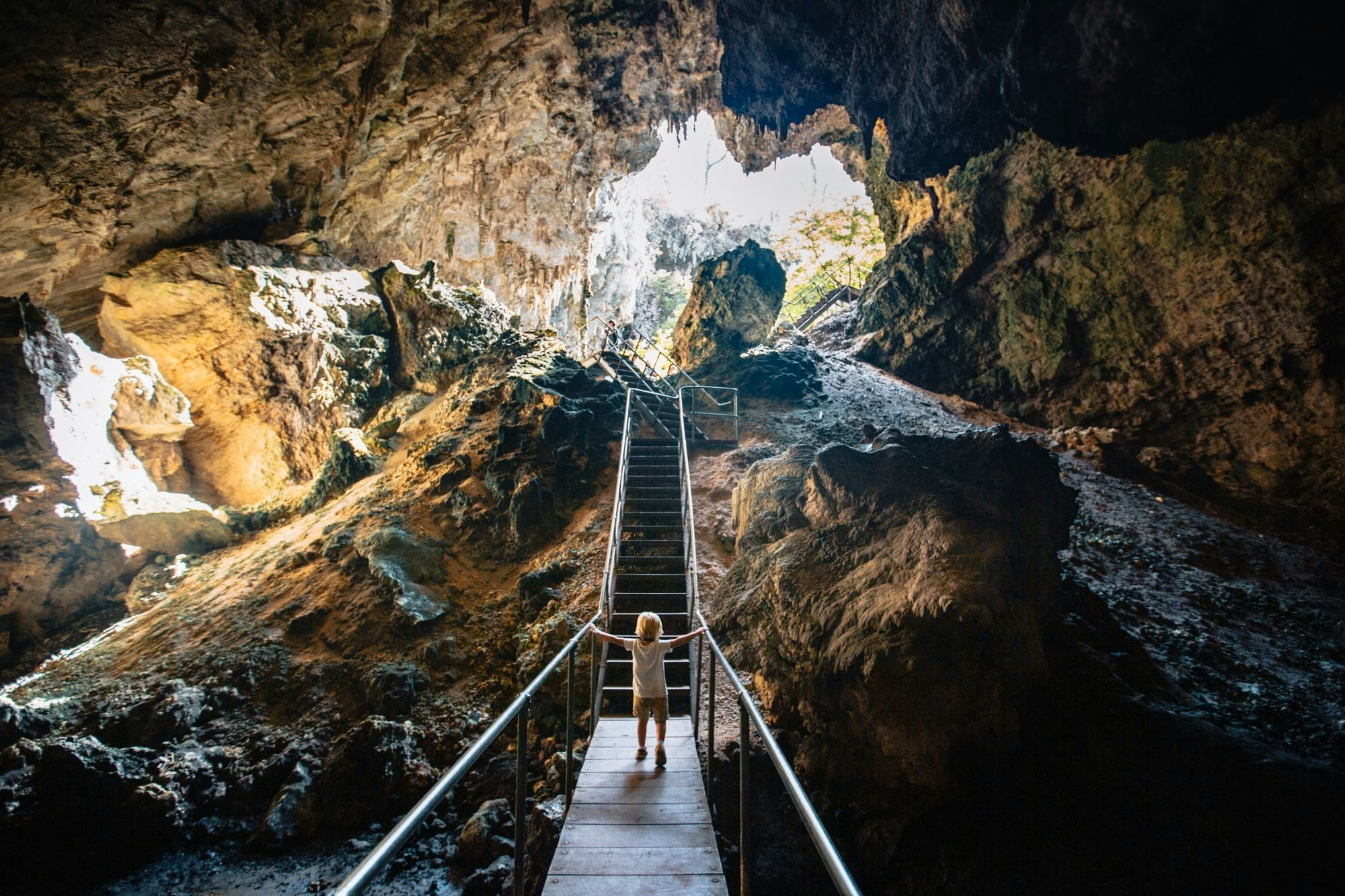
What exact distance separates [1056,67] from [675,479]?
300 inches

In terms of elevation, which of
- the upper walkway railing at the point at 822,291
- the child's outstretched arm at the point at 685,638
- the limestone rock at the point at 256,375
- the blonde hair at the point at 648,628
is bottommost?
the child's outstretched arm at the point at 685,638

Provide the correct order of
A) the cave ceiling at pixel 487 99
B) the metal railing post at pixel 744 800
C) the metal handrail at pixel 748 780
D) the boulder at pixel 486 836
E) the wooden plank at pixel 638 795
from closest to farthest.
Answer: the metal handrail at pixel 748 780 → the metal railing post at pixel 744 800 → the wooden plank at pixel 638 795 → the boulder at pixel 486 836 → the cave ceiling at pixel 487 99

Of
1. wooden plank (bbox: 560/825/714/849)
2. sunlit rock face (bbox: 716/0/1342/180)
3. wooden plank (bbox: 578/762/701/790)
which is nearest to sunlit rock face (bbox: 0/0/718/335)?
sunlit rock face (bbox: 716/0/1342/180)

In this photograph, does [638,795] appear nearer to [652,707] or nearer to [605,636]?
[652,707]

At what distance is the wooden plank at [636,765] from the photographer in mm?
3631

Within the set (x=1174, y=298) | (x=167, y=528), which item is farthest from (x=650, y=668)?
(x=167, y=528)

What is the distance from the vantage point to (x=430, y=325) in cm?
1316

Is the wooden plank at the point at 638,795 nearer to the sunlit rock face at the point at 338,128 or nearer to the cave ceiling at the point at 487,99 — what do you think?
the cave ceiling at the point at 487,99

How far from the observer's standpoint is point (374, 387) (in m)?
12.9

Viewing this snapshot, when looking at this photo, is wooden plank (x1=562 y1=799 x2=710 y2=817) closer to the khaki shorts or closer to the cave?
the cave

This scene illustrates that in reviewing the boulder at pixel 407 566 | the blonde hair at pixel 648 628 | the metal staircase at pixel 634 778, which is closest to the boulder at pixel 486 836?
the metal staircase at pixel 634 778

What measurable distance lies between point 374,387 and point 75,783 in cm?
958

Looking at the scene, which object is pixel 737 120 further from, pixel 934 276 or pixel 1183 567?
pixel 1183 567

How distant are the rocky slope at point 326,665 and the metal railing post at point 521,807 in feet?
8.25
